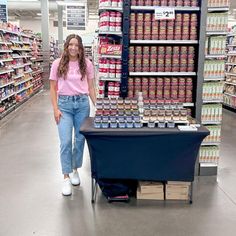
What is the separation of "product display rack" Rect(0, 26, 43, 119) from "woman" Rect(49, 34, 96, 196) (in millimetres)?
5013

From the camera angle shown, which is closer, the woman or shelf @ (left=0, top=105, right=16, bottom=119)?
the woman

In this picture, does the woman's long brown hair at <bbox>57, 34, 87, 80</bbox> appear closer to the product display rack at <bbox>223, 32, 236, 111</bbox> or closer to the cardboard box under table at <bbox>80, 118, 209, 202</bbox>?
the cardboard box under table at <bbox>80, 118, 209, 202</bbox>

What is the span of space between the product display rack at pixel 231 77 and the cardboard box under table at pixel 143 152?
6.91 meters

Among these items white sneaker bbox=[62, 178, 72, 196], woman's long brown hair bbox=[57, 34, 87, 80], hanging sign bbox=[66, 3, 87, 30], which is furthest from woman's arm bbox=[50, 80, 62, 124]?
hanging sign bbox=[66, 3, 87, 30]

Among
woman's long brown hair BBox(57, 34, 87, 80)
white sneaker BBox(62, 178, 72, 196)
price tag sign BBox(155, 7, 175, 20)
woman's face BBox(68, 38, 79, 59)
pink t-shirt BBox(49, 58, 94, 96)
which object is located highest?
price tag sign BBox(155, 7, 175, 20)

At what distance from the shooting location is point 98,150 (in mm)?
3209

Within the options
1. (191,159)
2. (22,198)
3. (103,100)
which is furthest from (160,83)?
(22,198)

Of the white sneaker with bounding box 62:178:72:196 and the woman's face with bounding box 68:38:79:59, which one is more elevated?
the woman's face with bounding box 68:38:79:59

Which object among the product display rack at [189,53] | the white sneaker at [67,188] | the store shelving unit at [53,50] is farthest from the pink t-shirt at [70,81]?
the store shelving unit at [53,50]

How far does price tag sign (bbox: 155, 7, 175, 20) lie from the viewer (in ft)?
12.8

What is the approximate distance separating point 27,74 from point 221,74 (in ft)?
30.6

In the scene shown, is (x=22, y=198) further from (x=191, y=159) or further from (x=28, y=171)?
(x=191, y=159)

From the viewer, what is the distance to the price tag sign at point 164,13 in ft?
12.8

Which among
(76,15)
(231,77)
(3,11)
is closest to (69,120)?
(3,11)
